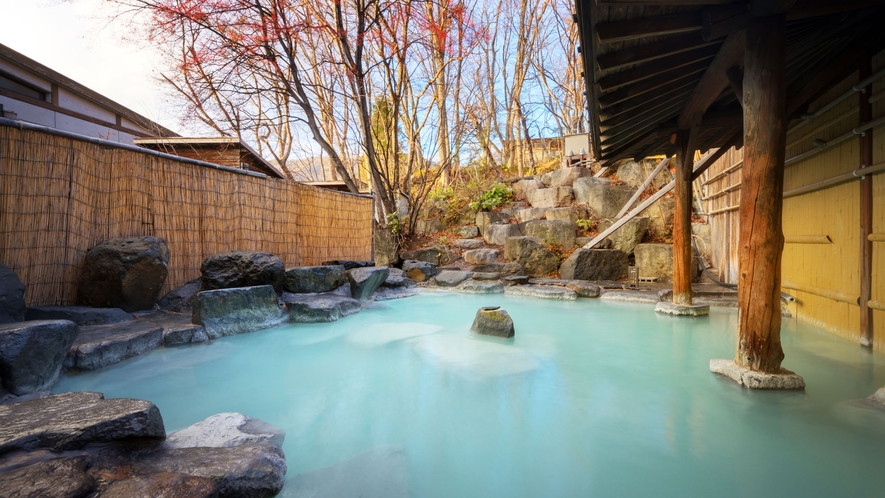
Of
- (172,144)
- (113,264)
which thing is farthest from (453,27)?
(113,264)

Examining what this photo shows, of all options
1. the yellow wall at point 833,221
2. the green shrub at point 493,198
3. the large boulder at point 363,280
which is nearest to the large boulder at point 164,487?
the yellow wall at point 833,221

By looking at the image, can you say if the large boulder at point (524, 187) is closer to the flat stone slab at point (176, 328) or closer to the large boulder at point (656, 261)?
the large boulder at point (656, 261)

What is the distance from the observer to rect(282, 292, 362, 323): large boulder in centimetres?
516

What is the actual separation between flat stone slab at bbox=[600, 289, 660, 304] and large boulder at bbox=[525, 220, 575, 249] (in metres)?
2.92

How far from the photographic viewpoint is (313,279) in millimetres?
5914

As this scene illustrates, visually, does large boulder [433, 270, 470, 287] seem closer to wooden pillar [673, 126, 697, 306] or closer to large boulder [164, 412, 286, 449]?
wooden pillar [673, 126, 697, 306]

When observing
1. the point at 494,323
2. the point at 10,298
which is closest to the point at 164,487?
the point at 10,298

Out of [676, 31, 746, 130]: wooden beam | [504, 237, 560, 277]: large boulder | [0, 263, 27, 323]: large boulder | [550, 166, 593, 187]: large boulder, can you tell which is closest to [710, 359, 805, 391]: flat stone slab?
[676, 31, 746, 130]: wooden beam

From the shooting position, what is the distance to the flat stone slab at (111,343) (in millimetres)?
3027

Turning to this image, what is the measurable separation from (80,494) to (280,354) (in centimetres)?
255

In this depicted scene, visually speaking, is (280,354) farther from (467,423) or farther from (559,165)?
(559,165)

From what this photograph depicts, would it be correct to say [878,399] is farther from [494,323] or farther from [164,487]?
[164,487]

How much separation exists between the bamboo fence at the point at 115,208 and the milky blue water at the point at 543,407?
1.41 metres

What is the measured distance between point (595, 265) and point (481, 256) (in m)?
2.69
